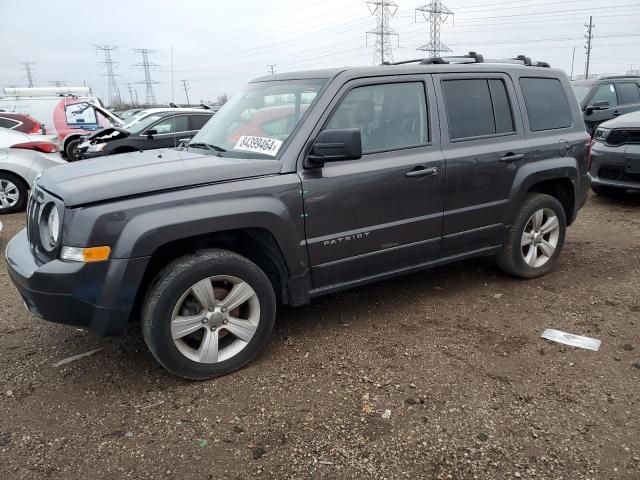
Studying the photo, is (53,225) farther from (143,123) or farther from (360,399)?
(143,123)

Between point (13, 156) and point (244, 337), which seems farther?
point (13, 156)

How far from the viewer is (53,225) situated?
2.85 m

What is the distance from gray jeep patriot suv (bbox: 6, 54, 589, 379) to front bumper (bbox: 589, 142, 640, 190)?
3.07 m

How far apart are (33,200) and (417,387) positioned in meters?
2.66

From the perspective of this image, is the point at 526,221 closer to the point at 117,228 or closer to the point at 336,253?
the point at 336,253

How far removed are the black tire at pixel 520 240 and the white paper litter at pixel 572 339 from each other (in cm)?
94

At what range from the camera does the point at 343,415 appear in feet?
8.95

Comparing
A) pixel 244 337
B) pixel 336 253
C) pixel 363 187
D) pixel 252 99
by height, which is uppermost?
pixel 252 99

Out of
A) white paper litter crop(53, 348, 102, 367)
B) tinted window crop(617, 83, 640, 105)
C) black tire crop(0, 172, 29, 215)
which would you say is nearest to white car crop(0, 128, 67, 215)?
black tire crop(0, 172, 29, 215)

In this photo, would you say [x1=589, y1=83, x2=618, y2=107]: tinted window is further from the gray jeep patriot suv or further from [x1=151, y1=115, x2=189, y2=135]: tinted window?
[x1=151, y1=115, x2=189, y2=135]: tinted window

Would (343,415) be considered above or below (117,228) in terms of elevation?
below

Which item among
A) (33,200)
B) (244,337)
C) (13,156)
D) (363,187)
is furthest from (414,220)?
(13,156)

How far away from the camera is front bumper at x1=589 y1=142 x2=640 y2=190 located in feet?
22.6

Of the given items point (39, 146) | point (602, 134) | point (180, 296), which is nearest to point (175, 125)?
point (39, 146)
